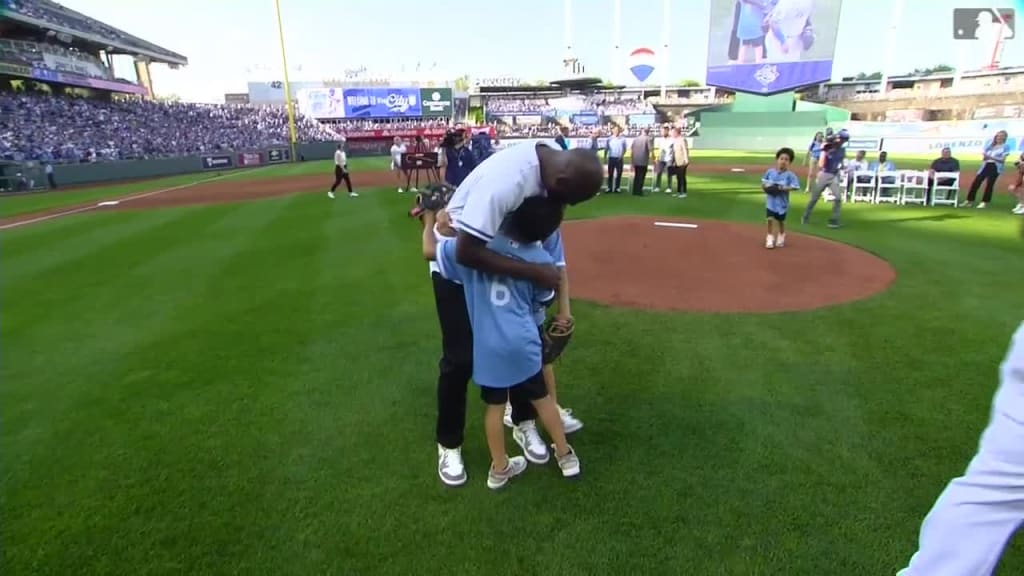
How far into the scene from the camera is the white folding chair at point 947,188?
13.3 meters

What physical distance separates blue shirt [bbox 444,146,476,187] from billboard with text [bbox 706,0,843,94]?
112ft

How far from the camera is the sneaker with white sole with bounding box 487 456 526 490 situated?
3.24m

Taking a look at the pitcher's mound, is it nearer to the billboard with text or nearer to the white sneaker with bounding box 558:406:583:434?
the white sneaker with bounding box 558:406:583:434

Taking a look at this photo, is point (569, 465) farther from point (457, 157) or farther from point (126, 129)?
point (126, 129)

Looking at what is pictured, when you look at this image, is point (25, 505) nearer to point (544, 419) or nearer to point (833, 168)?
point (544, 419)

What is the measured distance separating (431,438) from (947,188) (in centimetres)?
1494

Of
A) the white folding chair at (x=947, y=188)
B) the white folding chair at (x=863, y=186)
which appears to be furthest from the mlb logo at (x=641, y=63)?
the white folding chair at (x=947, y=188)

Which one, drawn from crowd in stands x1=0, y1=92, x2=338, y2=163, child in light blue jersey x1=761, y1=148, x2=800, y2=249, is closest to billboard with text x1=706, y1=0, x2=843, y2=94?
crowd in stands x1=0, y1=92, x2=338, y2=163

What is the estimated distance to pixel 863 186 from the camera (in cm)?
1452

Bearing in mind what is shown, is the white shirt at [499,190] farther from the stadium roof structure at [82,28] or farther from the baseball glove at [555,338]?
the stadium roof structure at [82,28]

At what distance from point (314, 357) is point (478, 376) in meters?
2.84

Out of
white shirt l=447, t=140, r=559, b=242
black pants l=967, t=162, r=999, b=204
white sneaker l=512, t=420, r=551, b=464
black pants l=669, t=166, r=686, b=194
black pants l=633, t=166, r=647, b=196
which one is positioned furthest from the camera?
black pants l=633, t=166, r=647, b=196

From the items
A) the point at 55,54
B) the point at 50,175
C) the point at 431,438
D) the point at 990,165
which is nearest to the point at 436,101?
the point at 55,54

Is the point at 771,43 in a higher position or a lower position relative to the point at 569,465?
higher
